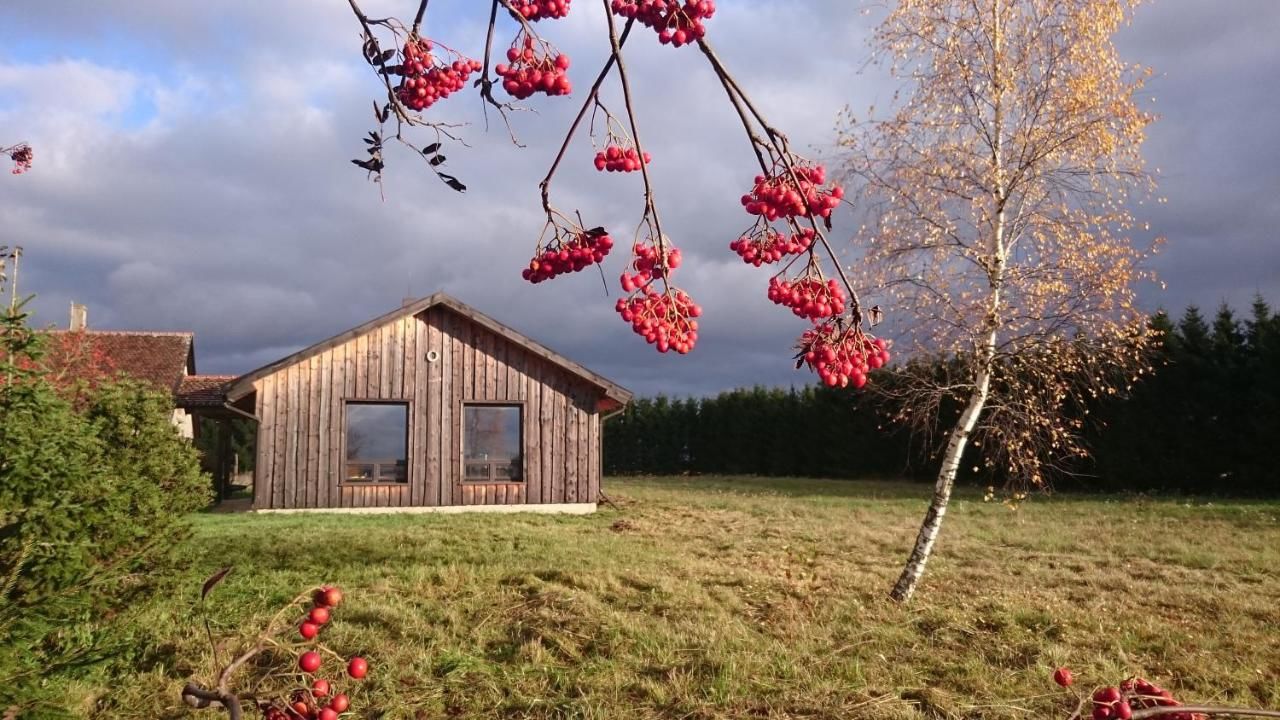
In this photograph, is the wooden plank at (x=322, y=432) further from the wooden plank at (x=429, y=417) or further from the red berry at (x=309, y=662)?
the red berry at (x=309, y=662)

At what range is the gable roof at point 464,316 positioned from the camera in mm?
14312

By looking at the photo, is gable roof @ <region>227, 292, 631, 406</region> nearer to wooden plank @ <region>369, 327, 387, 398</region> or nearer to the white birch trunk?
wooden plank @ <region>369, 327, 387, 398</region>

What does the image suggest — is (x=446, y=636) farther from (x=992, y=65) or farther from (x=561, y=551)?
(x=992, y=65)

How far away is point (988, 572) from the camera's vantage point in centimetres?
970

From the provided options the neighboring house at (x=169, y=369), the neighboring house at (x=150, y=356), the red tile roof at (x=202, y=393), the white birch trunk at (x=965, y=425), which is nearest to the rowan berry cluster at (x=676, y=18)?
the white birch trunk at (x=965, y=425)

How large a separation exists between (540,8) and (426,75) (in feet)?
2.00

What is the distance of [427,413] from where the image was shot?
15133 mm

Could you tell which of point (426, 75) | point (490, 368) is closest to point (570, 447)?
point (490, 368)

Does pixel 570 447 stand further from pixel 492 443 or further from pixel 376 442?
pixel 376 442

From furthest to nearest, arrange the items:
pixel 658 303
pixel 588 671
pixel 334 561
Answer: pixel 334 561
pixel 588 671
pixel 658 303

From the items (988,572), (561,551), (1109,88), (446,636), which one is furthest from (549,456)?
(1109,88)

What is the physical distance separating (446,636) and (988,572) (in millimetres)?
6263

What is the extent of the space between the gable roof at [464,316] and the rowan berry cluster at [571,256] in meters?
13.3

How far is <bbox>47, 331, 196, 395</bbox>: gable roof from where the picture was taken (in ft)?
66.8
